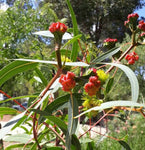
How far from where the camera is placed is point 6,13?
5.89 ft

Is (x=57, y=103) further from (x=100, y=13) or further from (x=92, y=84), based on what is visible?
(x=100, y=13)

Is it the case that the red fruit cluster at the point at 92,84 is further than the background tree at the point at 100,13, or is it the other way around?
the background tree at the point at 100,13

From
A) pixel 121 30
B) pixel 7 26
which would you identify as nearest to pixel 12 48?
pixel 7 26

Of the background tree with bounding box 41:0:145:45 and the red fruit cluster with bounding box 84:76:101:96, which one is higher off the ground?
the background tree with bounding box 41:0:145:45

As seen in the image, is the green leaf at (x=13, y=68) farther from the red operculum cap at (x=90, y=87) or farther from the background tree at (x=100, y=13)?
the background tree at (x=100, y=13)

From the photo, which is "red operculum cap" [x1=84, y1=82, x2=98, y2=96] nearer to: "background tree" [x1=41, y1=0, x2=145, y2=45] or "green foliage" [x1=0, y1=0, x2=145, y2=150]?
"green foliage" [x1=0, y1=0, x2=145, y2=150]

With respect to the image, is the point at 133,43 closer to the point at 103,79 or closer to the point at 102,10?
the point at 103,79

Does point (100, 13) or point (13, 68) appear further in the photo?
point (100, 13)

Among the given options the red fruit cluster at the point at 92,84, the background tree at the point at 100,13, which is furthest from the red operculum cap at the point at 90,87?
the background tree at the point at 100,13

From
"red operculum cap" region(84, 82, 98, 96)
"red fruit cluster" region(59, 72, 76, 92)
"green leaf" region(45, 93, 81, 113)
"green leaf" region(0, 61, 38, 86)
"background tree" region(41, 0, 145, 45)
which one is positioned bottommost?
"green leaf" region(45, 93, 81, 113)

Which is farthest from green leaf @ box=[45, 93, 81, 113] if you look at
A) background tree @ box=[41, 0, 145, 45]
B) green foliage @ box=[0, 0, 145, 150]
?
background tree @ box=[41, 0, 145, 45]

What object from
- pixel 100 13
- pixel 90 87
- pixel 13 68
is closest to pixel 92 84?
pixel 90 87

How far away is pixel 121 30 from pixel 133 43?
25.3ft

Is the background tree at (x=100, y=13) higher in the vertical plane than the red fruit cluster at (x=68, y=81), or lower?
higher
